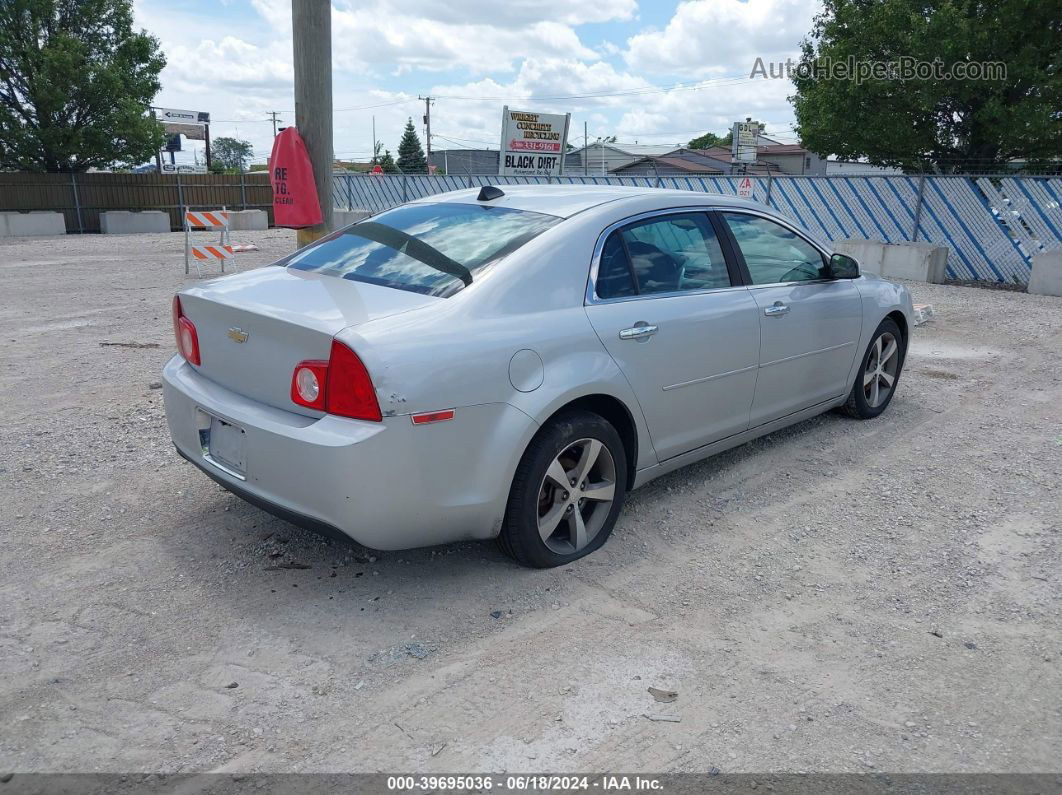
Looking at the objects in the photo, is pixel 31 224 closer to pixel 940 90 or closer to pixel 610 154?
pixel 940 90

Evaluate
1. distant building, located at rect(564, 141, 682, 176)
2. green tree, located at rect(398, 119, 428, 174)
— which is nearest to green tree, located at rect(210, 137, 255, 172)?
green tree, located at rect(398, 119, 428, 174)

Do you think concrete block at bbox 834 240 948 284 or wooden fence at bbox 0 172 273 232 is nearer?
concrete block at bbox 834 240 948 284

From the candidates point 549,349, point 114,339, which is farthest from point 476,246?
point 114,339

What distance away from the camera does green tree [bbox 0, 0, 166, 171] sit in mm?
24344

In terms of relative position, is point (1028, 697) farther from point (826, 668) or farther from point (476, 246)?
point (476, 246)

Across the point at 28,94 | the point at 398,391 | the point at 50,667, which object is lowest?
the point at 50,667

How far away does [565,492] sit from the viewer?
148 inches

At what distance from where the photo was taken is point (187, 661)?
3.09 meters

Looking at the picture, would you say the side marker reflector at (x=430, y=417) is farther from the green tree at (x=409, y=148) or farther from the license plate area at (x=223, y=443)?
the green tree at (x=409, y=148)

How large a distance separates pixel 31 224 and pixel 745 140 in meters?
38.4

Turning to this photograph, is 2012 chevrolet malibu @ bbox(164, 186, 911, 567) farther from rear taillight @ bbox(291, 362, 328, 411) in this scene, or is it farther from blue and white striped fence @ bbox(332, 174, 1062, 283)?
blue and white striped fence @ bbox(332, 174, 1062, 283)

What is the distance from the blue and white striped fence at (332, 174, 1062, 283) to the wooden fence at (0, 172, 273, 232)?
1592 centimetres

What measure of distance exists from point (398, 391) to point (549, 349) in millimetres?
748

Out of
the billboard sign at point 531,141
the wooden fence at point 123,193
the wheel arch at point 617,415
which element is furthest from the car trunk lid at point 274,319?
the wooden fence at point 123,193
